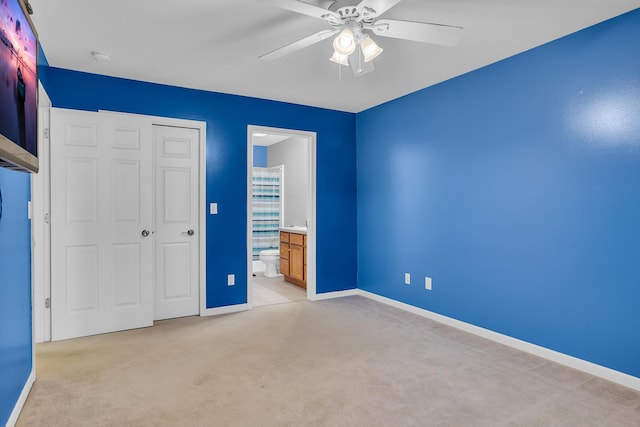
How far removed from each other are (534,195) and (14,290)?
3.59 meters

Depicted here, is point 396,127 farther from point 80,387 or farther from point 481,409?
point 80,387

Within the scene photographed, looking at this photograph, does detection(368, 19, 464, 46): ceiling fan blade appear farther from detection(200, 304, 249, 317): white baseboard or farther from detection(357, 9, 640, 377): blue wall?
detection(200, 304, 249, 317): white baseboard

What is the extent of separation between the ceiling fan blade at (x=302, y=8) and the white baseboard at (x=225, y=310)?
124 inches

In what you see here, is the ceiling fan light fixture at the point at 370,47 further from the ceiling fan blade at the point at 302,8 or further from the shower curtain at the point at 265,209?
the shower curtain at the point at 265,209

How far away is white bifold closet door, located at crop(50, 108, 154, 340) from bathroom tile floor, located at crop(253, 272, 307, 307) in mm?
1438

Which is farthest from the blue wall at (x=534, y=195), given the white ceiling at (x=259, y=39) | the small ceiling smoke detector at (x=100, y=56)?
the small ceiling smoke detector at (x=100, y=56)

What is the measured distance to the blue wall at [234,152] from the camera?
143 inches

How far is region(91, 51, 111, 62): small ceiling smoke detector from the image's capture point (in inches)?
123

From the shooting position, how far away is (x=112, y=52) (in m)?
3.10

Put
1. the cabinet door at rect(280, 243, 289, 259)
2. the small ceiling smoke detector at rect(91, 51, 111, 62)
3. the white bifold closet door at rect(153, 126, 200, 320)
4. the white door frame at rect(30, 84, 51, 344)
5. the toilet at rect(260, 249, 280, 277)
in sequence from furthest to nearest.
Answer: the toilet at rect(260, 249, 280, 277) → the cabinet door at rect(280, 243, 289, 259) → the white bifold closet door at rect(153, 126, 200, 320) → the white door frame at rect(30, 84, 51, 344) → the small ceiling smoke detector at rect(91, 51, 111, 62)

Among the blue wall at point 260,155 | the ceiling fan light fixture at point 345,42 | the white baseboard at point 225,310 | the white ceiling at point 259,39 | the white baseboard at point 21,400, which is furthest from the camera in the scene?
the blue wall at point 260,155

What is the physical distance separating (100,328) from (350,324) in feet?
7.64

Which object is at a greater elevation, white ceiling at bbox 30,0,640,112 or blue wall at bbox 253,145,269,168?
white ceiling at bbox 30,0,640,112

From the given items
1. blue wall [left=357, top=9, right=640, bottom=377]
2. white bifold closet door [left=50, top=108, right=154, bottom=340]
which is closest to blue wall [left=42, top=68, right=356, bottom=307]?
white bifold closet door [left=50, top=108, right=154, bottom=340]
